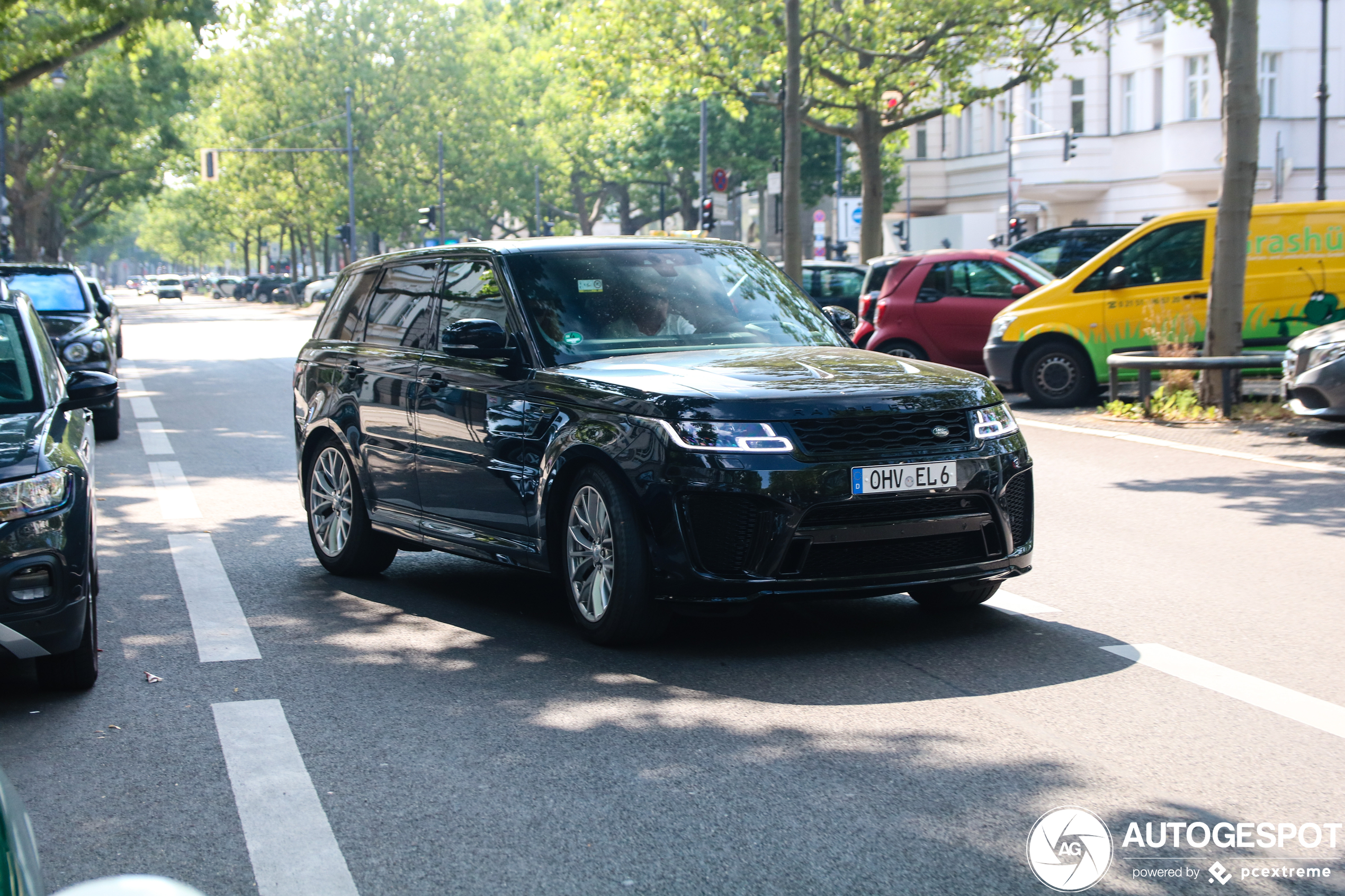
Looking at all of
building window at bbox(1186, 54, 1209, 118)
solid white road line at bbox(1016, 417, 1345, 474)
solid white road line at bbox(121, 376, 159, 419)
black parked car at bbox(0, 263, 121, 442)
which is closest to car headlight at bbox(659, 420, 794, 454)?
solid white road line at bbox(1016, 417, 1345, 474)

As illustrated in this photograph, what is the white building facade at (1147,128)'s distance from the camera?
148 ft

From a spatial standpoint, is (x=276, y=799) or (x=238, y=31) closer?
(x=276, y=799)

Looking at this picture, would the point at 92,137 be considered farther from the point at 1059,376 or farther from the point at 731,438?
the point at 731,438

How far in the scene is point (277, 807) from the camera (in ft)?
14.7

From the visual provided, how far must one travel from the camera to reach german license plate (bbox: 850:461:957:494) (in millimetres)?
5945

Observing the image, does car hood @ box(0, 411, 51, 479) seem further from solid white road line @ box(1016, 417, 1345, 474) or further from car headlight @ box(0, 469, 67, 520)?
solid white road line @ box(1016, 417, 1345, 474)

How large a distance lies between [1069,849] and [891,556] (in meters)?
2.16

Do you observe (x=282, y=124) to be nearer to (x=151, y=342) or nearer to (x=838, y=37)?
(x=151, y=342)

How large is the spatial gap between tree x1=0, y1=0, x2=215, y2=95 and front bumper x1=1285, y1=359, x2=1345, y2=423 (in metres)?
19.8

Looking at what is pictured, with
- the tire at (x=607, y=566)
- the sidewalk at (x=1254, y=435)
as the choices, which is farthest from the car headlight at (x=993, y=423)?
the sidewalk at (x=1254, y=435)

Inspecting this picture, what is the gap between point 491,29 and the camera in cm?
8706

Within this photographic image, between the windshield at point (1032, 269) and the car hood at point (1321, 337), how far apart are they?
5.85 metres

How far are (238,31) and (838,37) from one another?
154 feet

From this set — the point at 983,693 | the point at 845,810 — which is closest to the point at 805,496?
the point at 983,693
